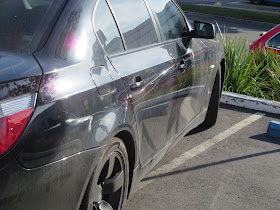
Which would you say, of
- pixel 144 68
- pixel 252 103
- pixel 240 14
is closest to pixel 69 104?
pixel 144 68

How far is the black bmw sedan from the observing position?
2346 millimetres

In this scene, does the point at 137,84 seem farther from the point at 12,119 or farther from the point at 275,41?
the point at 275,41

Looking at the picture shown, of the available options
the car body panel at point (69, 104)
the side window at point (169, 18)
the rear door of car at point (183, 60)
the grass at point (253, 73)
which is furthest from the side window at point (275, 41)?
the car body panel at point (69, 104)

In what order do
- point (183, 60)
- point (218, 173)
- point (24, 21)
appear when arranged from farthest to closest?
point (218, 173), point (183, 60), point (24, 21)

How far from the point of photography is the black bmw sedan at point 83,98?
2.35 meters

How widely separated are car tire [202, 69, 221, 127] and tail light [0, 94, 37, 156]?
3.91m

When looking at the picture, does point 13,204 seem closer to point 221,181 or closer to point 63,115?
point 63,115

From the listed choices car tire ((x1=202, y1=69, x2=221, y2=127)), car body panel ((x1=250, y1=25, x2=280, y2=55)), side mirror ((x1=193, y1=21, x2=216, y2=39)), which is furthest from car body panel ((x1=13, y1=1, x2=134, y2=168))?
car body panel ((x1=250, y1=25, x2=280, y2=55))

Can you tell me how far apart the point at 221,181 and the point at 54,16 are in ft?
8.23

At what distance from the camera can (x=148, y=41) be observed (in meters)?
3.95

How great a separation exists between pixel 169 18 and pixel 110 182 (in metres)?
1.90

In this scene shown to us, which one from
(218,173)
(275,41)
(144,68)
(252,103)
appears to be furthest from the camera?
(275,41)

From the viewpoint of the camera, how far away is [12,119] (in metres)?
2.28

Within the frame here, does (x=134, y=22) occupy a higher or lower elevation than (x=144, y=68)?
higher
